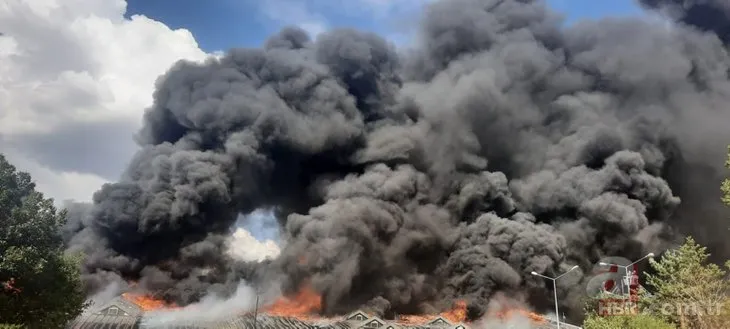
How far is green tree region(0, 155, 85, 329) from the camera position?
26328 mm

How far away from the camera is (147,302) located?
145 feet

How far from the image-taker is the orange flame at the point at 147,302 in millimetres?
43594

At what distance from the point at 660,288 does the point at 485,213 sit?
19.5 m

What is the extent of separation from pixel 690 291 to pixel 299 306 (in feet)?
108

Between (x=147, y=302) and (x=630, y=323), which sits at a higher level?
(x=147, y=302)

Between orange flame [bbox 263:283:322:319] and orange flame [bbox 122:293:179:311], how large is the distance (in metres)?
10.4

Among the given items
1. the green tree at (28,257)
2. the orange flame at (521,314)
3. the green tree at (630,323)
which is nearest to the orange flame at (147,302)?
the green tree at (28,257)

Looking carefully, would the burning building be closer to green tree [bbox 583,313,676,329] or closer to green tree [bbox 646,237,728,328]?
green tree [bbox 646,237,728,328]

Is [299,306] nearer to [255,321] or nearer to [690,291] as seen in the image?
[255,321]

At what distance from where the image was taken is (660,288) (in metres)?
38.3

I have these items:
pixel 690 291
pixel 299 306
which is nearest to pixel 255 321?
pixel 299 306

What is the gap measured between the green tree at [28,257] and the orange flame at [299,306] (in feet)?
78.2

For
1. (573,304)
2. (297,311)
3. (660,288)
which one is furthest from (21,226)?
(573,304)

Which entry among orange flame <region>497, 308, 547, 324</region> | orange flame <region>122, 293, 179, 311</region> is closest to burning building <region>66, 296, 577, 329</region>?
orange flame <region>497, 308, 547, 324</region>
